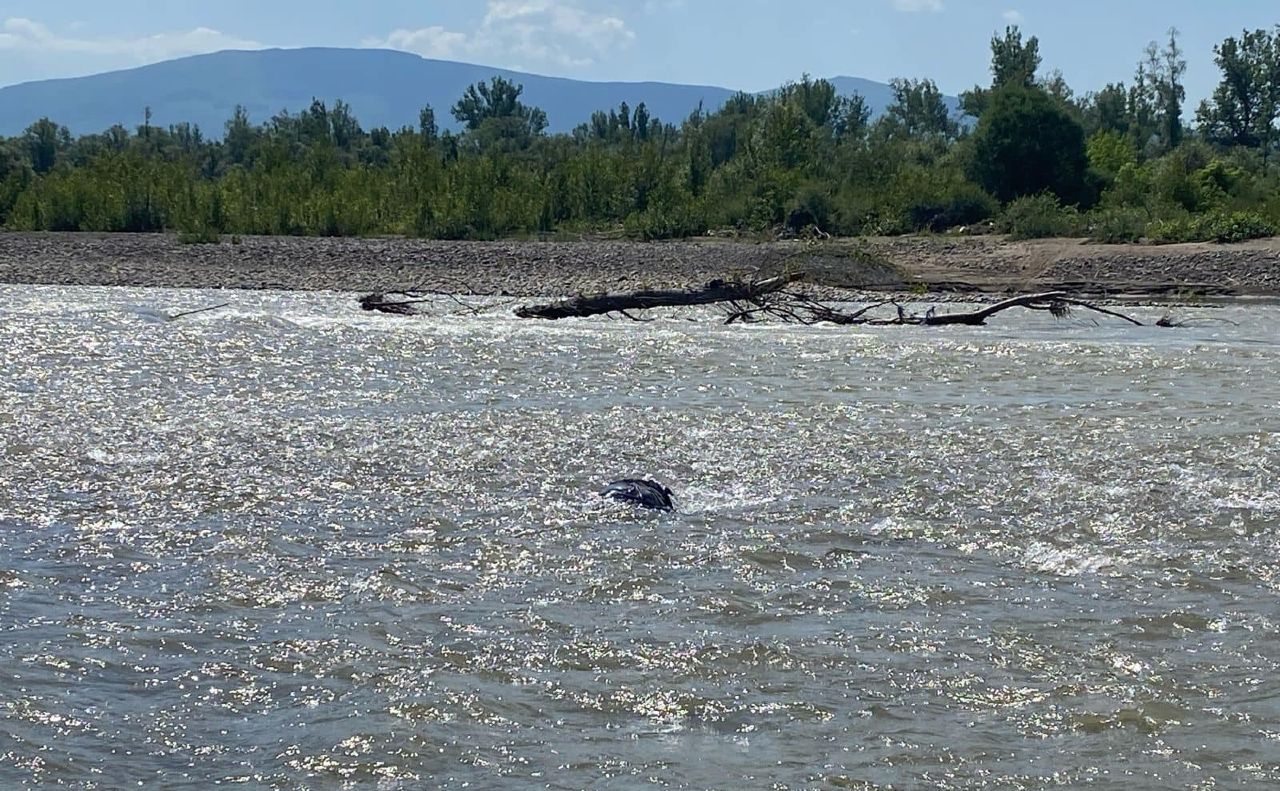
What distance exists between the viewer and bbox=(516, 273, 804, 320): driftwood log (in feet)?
69.8

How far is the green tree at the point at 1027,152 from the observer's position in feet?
170

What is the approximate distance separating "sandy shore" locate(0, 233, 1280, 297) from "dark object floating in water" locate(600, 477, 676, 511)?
63.0 feet

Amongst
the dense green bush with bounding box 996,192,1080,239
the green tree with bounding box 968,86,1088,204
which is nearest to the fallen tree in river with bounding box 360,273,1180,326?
the dense green bush with bounding box 996,192,1080,239

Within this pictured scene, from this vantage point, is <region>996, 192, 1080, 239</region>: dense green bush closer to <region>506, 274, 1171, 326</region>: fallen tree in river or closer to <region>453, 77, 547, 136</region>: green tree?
<region>506, 274, 1171, 326</region>: fallen tree in river

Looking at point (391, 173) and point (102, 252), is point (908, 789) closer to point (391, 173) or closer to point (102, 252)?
point (102, 252)

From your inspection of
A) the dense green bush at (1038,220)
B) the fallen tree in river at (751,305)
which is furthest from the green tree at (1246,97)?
the fallen tree in river at (751,305)

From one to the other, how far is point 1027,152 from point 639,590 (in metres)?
46.7

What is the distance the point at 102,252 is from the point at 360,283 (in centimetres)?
1156

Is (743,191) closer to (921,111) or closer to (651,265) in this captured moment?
(651,265)

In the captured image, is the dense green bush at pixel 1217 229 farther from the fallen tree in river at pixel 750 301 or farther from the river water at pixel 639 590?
the river water at pixel 639 590

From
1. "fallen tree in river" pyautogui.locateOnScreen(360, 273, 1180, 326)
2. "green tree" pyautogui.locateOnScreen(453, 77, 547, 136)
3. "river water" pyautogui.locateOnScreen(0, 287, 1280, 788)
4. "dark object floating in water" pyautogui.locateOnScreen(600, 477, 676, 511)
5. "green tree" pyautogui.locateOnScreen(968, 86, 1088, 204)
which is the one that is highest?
"green tree" pyautogui.locateOnScreen(453, 77, 547, 136)

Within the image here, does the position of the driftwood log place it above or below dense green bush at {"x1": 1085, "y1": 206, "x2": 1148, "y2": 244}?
below

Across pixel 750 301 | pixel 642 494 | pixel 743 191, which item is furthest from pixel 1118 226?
pixel 642 494

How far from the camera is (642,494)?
1041cm
